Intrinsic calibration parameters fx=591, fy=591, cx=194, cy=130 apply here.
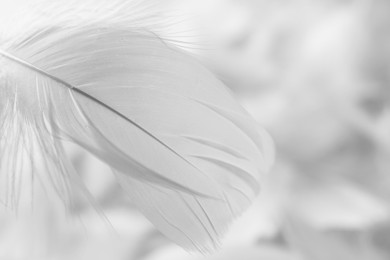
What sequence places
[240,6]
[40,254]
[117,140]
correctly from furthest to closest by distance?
1. [240,6]
2. [40,254]
3. [117,140]

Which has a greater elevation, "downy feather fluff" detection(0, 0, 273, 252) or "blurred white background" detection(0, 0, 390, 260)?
"blurred white background" detection(0, 0, 390, 260)

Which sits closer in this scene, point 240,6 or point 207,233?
point 207,233

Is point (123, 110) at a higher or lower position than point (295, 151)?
lower

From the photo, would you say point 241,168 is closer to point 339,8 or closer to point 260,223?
point 260,223

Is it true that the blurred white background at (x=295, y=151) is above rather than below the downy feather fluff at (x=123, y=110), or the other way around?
above

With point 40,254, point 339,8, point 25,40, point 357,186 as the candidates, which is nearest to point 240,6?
point 339,8

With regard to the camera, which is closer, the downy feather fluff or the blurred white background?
the downy feather fluff

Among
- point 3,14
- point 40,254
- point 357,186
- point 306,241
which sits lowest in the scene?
point 40,254

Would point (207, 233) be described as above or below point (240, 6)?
below
